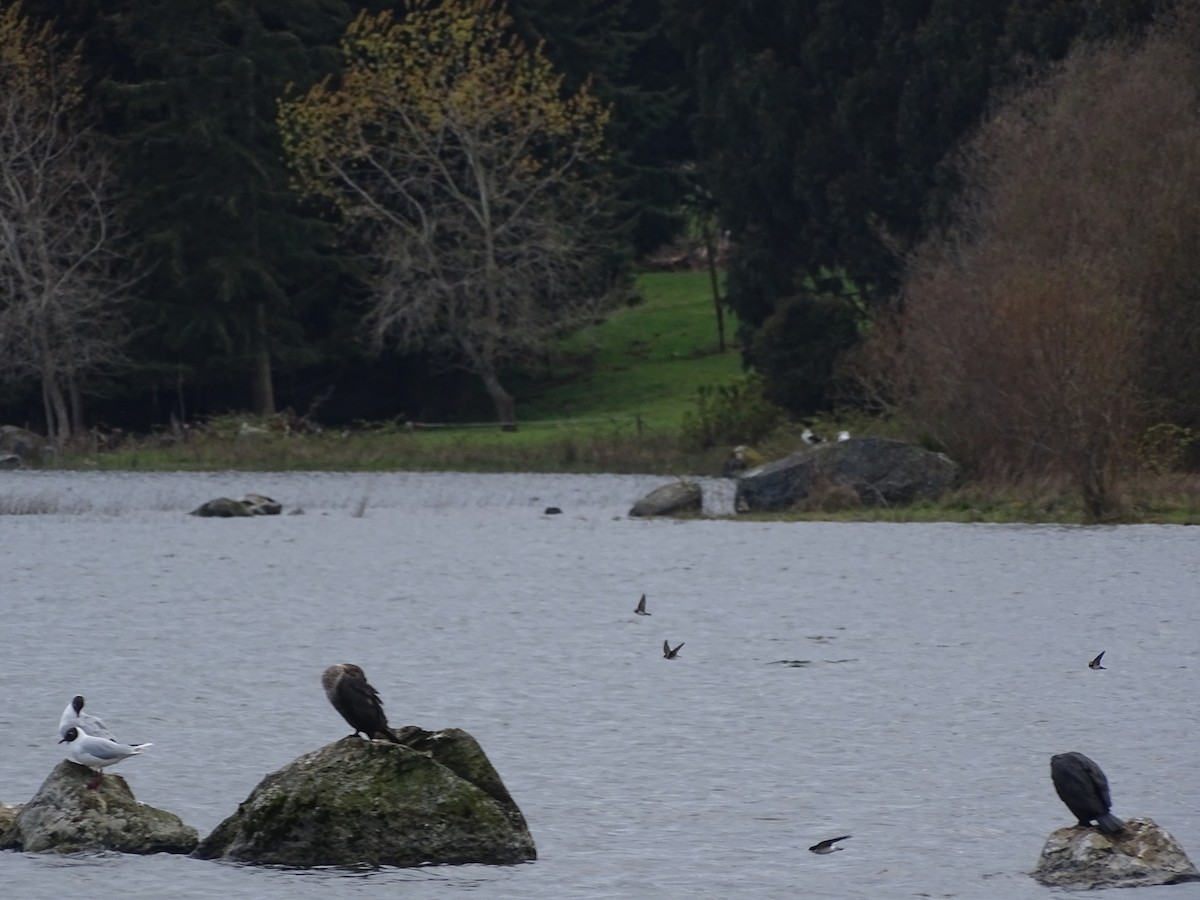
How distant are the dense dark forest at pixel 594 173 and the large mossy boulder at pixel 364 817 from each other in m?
31.7

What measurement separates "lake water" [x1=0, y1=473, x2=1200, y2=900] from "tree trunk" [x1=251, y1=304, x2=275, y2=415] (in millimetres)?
22361

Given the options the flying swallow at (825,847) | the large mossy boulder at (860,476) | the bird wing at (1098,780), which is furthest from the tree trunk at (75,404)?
the bird wing at (1098,780)

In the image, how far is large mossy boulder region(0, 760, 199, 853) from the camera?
1287 cm

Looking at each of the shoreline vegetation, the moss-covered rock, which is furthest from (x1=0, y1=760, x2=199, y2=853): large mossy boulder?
the shoreline vegetation

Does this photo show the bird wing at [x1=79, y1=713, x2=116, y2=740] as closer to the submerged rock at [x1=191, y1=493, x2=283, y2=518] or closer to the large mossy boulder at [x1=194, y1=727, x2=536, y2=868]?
the large mossy boulder at [x1=194, y1=727, x2=536, y2=868]

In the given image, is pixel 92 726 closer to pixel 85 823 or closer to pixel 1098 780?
pixel 85 823

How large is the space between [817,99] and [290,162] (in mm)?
15289

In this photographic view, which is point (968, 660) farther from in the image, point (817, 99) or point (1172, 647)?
point (817, 99)

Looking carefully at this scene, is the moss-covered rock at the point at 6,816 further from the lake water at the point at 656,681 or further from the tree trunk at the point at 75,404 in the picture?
the tree trunk at the point at 75,404

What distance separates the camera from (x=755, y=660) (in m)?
22.3

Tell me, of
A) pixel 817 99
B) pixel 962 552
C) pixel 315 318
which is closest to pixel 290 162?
pixel 315 318

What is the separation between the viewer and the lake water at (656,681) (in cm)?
1318

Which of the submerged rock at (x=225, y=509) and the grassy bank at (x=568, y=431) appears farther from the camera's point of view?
the grassy bank at (x=568, y=431)

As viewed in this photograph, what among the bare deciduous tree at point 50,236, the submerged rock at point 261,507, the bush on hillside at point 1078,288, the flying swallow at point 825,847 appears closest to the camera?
the flying swallow at point 825,847
